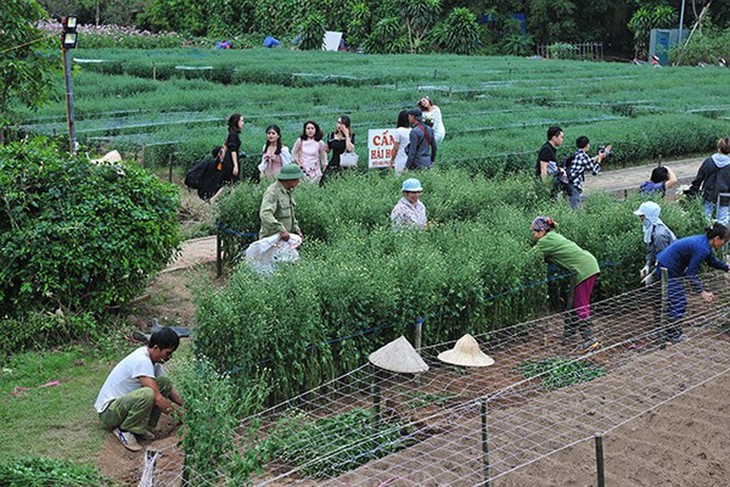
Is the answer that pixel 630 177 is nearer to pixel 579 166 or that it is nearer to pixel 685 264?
pixel 579 166

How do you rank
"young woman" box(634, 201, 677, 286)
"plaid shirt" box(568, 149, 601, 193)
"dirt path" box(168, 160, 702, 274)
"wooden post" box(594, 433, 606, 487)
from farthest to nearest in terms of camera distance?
"plaid shirt" box(568, 149, 601, 193) → "dirt path" box(168, 160, 702, 274) → "young woman" box(634, 201, 677, 286) → "wooden post" box(594, 433, 606, 487)

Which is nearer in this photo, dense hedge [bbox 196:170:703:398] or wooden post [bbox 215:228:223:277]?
dense hedge [bbox 196:170:703:398]

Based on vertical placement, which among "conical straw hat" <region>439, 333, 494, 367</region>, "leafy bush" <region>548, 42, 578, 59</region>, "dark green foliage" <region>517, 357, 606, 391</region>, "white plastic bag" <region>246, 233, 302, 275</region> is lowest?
"dark green foliage" <region>517, 357, 606, 391</region>

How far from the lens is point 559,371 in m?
9.04

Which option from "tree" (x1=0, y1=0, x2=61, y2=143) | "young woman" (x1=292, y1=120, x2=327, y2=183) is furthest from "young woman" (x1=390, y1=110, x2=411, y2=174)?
"tree" (x1=0, y1=0, x2=61, y2=143)

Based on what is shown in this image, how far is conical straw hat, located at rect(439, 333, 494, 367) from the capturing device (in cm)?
823

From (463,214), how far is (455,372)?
3986mm

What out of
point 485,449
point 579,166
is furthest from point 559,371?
point 579,166

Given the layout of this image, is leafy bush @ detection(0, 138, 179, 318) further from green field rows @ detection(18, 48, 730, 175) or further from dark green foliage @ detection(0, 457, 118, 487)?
green field rows @ detection(18, 48, 730, 175)

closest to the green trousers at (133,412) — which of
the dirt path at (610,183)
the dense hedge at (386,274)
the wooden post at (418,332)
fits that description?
the dense hedge at (386,274)

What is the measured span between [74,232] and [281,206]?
2.07m

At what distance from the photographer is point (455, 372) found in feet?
28.9

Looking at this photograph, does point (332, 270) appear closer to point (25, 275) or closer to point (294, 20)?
point (25, 275)

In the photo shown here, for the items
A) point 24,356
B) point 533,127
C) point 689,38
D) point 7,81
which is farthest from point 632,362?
point 689,38
